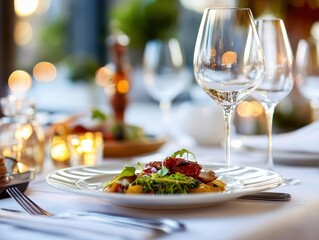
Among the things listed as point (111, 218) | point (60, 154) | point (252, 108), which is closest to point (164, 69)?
point (60, 154)

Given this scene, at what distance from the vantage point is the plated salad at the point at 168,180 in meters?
0.85

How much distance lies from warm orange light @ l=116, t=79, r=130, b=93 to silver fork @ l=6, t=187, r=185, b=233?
87cm

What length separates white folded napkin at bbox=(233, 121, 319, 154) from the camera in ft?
4.34

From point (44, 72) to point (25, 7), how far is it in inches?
17.3

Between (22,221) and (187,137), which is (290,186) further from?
(187,137)

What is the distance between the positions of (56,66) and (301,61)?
9.31 ft

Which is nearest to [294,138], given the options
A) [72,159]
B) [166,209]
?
[72,159]

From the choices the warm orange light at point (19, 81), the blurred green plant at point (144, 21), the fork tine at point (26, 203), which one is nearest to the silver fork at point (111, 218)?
the fork tine at point (26, 203)

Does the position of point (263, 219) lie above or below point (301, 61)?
below

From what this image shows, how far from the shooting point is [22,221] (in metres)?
0.77

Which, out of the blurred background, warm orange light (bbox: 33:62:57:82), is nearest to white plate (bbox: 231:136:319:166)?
the blurred background

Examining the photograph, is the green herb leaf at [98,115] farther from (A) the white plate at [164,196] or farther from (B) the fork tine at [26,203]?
(B) the fork tine at [26,203]

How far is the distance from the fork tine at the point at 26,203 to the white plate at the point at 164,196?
0.04m

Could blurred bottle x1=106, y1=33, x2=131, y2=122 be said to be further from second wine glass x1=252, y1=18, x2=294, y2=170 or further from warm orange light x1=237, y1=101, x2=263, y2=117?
warm orange light x1=237, y1=101, x2=263, y2=117
